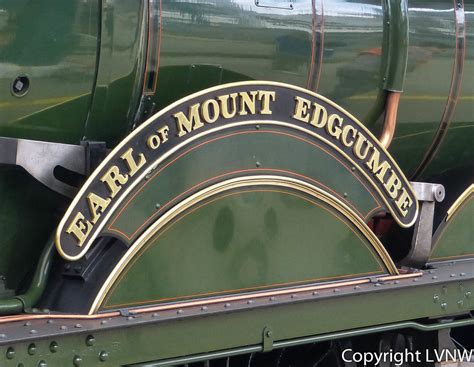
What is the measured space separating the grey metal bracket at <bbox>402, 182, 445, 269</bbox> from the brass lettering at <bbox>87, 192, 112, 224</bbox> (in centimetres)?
198

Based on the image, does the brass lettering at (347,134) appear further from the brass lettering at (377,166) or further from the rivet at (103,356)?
the rivet at (103,356)

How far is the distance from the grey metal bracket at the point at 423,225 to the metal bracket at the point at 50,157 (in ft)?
6.27

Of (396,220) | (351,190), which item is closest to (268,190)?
(351,190)

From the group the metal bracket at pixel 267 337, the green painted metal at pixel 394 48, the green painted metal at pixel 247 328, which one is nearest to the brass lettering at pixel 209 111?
the green painted metal at pixel 247 328

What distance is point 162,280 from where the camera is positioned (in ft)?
12.7

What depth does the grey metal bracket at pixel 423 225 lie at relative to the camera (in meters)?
5.07

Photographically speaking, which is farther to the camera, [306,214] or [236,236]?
[306,214]

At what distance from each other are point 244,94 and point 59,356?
4.35ft

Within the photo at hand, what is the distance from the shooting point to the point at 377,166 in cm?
472

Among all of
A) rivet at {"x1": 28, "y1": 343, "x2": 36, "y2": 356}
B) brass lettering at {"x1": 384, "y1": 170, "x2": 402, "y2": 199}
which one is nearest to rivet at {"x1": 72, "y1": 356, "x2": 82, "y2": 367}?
rivet at {"x1": 28, "y1": 343, "x2": 36, "y2": 356}

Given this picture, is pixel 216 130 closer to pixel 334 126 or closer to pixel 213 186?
pixel 213 186

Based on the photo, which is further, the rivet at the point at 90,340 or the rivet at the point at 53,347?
the rivet at the point at 90,340

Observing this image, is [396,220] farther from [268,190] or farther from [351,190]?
[268,190]

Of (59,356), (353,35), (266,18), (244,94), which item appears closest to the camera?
(59,356)
